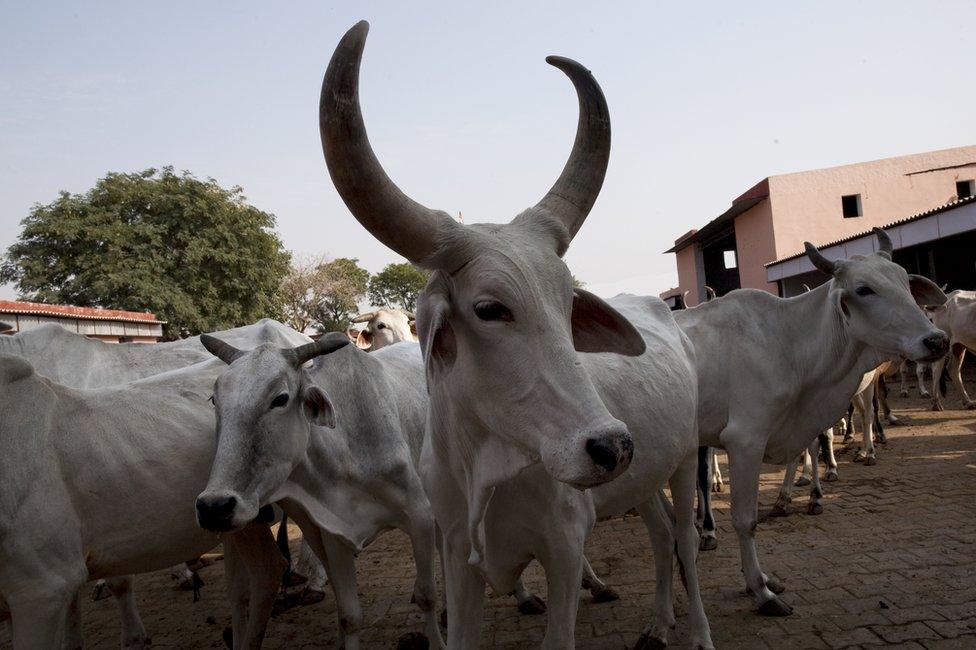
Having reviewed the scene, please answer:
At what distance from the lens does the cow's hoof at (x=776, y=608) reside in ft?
14.8

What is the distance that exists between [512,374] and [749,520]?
3449mm

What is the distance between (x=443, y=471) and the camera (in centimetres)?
281

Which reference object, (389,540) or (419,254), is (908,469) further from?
(419,254)

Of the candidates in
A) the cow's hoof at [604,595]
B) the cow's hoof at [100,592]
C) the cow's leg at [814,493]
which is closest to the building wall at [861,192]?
the cow's leg at [814,493]

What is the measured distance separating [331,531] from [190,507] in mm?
799

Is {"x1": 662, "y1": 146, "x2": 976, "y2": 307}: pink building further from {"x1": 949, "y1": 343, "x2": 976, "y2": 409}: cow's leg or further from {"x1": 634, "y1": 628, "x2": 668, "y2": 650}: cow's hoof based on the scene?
{"x1": 634, "y1": 628, "x2": 668, "y2": 650}: cow's hoof

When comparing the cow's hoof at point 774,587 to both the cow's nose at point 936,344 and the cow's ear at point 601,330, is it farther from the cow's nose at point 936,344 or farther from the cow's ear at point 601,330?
the cow's ear at point 601,330

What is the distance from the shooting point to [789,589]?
4.97m

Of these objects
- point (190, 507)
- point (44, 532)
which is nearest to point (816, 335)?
point (190, 507)

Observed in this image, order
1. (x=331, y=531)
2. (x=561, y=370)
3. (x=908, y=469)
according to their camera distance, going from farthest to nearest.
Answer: (x=908, y=469) → (x=331, y=531) → (x=561, y=370)

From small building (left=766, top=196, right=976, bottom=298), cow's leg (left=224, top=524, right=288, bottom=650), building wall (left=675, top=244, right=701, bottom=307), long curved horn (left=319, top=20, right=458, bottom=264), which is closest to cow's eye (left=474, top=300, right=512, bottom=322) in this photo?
long curved horn (left=319, top=20, right=458, bottom=264)

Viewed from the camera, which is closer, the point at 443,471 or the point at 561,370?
the point at 561,370

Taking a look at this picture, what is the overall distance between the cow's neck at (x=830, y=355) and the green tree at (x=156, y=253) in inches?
967

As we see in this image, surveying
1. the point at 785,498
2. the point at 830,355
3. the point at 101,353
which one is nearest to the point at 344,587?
the point at 101,353
